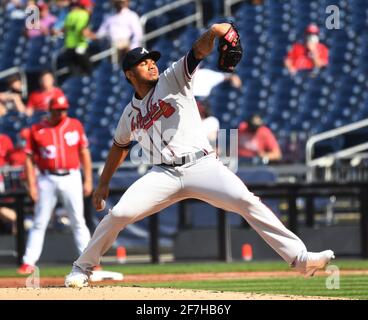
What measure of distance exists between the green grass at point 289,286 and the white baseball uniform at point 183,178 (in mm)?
1125

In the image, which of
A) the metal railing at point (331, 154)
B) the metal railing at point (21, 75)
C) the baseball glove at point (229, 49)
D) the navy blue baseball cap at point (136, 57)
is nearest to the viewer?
the baseball glove at point (229, 49)

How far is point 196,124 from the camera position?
26.0ft

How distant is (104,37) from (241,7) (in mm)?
2626

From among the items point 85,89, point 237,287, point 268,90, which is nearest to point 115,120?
point 85,89

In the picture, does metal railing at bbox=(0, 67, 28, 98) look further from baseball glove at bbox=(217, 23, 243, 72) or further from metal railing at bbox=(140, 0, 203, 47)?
baseball glove at bbox=(217, 23, 243, 72)

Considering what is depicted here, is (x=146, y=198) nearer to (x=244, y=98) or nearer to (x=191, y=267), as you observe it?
(x=191, y=267)

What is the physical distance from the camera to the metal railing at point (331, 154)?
16172 mm

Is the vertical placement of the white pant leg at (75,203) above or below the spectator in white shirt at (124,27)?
below

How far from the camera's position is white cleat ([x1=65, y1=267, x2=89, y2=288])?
27.0ft

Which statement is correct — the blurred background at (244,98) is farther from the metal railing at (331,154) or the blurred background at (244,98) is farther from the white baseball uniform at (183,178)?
the white baseball uniform at (183,178)

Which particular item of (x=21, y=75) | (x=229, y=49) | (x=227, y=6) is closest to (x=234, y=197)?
(x=229, y=49)

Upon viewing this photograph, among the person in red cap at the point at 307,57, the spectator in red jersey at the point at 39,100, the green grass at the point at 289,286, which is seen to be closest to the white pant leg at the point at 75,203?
the green grass at the point at 289,286

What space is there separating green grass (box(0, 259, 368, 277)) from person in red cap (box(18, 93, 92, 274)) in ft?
2.48

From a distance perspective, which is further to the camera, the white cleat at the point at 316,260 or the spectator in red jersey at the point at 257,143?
the spectator in red jersey at the point at 257,143
